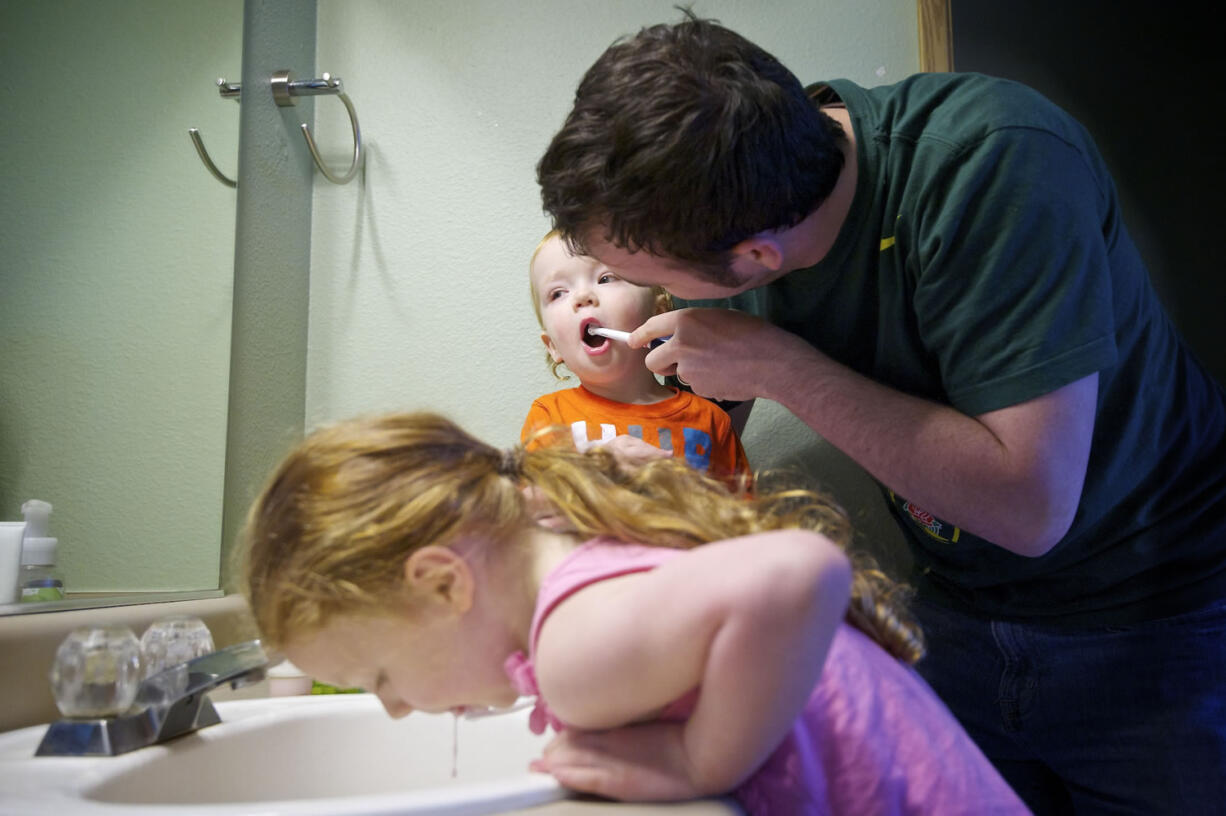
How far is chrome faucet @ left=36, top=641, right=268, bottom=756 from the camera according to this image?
0.72 meters

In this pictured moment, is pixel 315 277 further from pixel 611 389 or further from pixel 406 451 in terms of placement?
pixel 406 451

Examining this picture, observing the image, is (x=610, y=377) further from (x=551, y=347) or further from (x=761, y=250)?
(x=761, y=250)

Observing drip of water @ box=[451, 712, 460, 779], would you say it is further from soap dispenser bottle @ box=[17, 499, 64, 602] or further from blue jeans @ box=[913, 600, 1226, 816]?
blue jeans @ box=[913, 600, 1226, 816]

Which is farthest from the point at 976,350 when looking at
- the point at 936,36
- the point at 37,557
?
the point at 37,557

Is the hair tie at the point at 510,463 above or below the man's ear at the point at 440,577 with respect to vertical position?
above

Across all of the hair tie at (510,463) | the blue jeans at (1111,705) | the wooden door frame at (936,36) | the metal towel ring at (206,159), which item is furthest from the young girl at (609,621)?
the wooden door frame at (936,36)

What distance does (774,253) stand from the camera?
954 mm

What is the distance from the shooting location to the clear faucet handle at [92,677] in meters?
0.73

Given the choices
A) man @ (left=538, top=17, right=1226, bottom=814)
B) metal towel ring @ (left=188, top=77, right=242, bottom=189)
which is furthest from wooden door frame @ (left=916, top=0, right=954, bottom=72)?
metal towel ring @ (left=188, top=77, right=242, bottom=189)

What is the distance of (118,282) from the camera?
111 centimetres

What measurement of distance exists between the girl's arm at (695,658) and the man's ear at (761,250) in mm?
472

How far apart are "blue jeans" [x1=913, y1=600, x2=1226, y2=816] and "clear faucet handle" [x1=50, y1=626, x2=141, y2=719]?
90 cm

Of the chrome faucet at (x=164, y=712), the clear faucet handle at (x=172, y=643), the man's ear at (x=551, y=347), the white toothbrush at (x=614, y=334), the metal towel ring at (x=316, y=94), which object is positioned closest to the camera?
the chrome faucet at (x=164, y=712)

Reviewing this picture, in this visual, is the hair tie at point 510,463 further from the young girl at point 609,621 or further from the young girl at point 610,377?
the young girl at point 610,377
